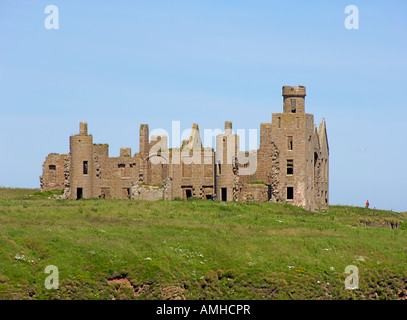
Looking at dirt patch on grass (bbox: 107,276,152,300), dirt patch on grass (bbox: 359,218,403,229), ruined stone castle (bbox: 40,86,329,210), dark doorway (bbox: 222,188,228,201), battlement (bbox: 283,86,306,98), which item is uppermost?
battlement (bbox: 283,86,306,98)

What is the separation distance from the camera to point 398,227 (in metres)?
66.4

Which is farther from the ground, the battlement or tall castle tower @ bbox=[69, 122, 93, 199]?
the battlement

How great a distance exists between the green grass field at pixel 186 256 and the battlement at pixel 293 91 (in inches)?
820

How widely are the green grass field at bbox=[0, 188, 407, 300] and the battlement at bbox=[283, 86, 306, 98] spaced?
68.3 ft

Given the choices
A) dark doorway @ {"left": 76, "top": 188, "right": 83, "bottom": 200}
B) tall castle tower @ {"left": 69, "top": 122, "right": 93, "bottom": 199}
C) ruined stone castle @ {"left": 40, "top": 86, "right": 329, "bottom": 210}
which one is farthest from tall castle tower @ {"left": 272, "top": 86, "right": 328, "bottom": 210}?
dark doorway @ {"left": 76, "top": 188, "right": 83, "bottom": 200}

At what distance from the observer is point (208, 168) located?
244 ft

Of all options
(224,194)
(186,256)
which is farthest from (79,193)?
(186,256)

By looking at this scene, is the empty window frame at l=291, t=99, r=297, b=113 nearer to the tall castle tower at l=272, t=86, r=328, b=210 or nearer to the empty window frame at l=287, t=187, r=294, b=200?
the tall castle tower at l=272, t=86, r=328, b=210

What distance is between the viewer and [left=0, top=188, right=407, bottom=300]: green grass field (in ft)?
133

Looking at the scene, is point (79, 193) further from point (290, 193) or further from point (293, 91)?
point (293, 91)

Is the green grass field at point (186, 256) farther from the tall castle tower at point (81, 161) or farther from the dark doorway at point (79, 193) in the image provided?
the dark doorway at point (79, 193)

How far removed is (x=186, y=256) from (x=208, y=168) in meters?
30.6
